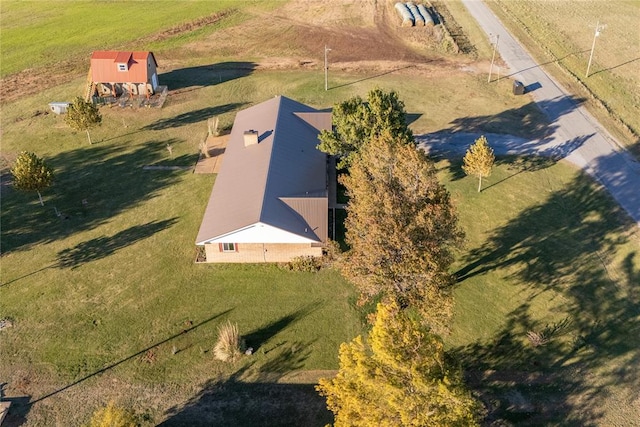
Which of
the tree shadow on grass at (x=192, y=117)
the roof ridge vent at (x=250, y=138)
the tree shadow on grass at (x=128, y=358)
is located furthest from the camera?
the tree shadow on grass at (x=192, y=117)

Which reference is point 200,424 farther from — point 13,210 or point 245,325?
point 13,210

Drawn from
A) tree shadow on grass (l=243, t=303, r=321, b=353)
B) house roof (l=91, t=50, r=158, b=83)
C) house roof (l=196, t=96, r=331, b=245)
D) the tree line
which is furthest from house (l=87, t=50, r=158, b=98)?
tree shadow on grass (l=243, t=303, r=321, b=353)

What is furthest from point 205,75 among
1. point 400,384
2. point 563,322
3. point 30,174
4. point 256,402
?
point 400,384

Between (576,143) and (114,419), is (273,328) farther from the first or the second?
(576,143)

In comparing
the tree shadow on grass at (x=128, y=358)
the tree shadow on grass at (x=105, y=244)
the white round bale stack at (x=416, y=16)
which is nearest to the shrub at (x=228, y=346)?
the tree shadow on grass at (x=128, y=358)

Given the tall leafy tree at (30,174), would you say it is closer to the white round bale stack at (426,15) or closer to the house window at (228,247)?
the house window at (228,247)

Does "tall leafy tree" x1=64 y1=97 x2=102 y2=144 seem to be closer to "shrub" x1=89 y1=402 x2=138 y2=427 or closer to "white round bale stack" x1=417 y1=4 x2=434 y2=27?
"shrub" x1=89 y1=402 x2=138 y2=427

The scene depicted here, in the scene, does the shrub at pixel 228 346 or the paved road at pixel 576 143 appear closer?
the shrub at pixel 228 346
